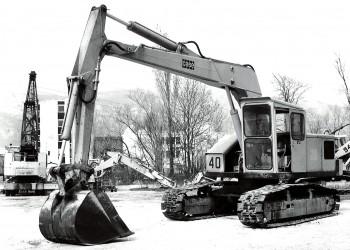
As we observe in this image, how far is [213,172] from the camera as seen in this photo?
50.7ft

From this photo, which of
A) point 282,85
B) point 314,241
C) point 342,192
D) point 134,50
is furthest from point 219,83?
point 282,85

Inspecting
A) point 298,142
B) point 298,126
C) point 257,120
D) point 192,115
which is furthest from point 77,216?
point 192,115

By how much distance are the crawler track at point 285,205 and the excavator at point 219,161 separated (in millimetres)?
23

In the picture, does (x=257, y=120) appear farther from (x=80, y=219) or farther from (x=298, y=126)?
(x=80, y=219)

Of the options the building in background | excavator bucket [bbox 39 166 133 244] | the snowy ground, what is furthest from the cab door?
the building in background

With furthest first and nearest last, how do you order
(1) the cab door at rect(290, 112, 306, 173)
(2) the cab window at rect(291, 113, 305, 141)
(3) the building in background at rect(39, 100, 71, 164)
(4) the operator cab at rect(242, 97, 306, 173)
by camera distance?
(3) the building in background at rect(39, 100, 71, 164), (2) the cab window at rect(291, 113, 305, 141), (1) the cab door at rect(290, 112, 306, 173), (4) the operator cab at rect(242, 97, 306, 173)

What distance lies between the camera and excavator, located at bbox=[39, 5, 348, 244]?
10.4 m

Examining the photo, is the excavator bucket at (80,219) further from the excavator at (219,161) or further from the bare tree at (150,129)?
the bare tree at (150,129)

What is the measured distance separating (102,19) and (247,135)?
4.91m

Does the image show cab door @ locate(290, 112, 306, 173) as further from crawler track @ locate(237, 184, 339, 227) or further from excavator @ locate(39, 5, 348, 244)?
crawler track @ locate(237, 184, 339, 227)

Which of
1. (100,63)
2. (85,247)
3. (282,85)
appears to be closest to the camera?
(85,247)

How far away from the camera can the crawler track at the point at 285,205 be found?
12.3 meters

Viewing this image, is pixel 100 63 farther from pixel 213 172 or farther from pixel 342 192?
pixel 342 192

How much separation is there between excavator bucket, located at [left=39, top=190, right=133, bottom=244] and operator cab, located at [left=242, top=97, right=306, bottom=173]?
4693 mm
